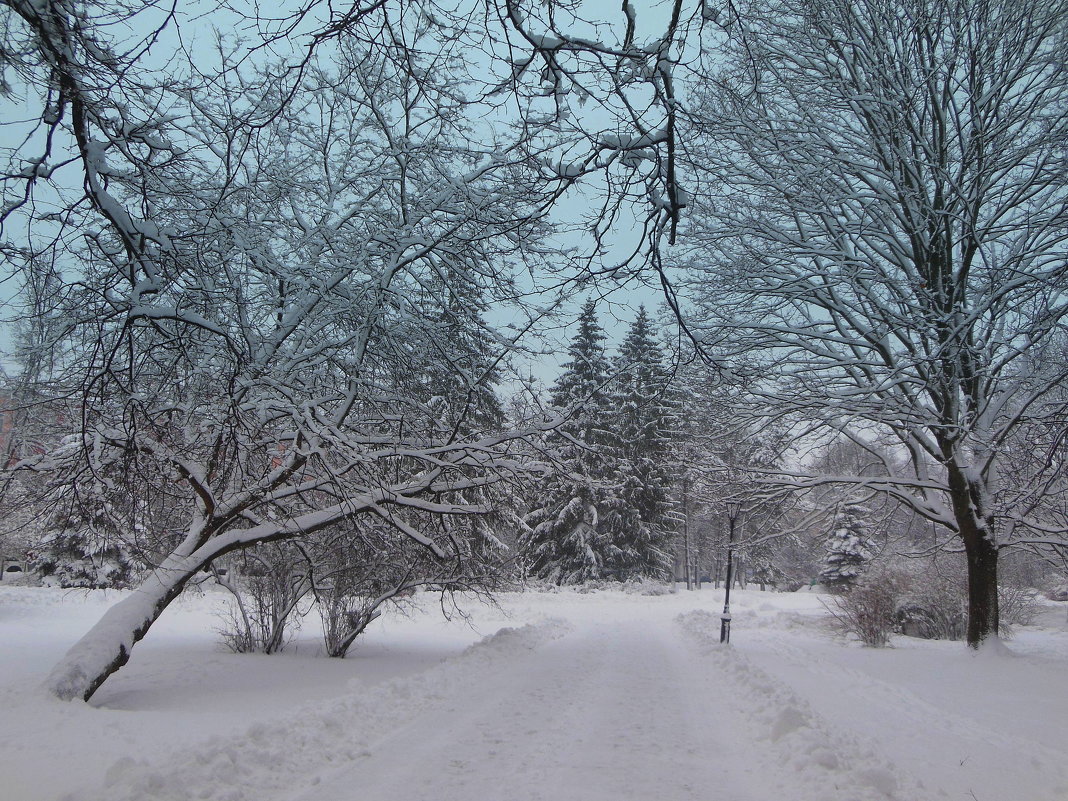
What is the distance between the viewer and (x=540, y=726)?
6.56 meters

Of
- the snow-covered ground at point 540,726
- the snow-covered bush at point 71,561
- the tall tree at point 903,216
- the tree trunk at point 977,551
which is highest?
the tall tree at point 903,216

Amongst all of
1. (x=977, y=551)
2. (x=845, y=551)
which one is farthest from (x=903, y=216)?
(x=845, y=551)

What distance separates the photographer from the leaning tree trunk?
22.1 feet

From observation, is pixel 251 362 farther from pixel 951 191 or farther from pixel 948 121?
pixel 948 121

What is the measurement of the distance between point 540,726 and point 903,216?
31.8 feet

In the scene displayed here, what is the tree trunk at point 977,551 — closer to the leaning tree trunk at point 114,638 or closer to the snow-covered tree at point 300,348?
the snow-covered tree at point 300,348

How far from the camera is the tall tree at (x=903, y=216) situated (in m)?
9.33

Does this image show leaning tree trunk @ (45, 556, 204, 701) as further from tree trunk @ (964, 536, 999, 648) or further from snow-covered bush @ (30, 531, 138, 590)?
snow-covered bush @ (30, 531, 138, 590)

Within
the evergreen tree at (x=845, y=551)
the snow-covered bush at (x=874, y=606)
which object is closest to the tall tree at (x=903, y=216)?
the snow-covered bush at (x=874, y=606)

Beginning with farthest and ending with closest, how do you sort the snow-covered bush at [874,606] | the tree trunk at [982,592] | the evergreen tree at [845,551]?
the evergreen tree at [845,551], the snow-covered bush at [874,606], the tree trunk at [982,592]

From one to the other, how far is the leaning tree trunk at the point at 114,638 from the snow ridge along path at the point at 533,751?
2.46 metres

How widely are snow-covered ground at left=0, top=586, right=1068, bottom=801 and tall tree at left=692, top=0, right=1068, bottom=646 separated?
12.3 ft

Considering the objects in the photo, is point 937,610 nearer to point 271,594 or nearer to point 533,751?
point 533,751

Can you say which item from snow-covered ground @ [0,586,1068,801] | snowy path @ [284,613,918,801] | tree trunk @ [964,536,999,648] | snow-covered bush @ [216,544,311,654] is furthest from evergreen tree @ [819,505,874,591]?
snow-covered bush @ [216,544,311,654]
